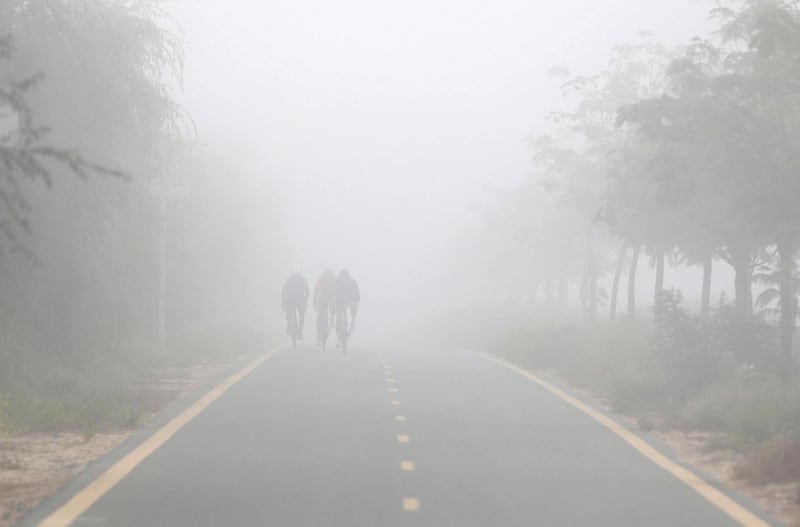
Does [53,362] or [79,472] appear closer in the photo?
[79,472]

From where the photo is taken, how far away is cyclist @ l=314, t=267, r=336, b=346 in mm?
29953

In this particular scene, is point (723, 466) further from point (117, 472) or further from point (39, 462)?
point (39, 462)

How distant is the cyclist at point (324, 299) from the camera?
30.0 metres

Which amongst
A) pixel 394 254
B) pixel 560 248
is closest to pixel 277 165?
pixel 560 248

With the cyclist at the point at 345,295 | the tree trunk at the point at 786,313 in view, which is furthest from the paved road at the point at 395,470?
the cyclist at the point at 345,295

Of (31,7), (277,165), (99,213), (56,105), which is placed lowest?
(99,213)

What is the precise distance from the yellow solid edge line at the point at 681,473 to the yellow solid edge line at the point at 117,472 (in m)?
4.42

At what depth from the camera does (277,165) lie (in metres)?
65.6

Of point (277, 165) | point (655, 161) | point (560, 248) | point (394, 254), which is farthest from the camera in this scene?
point (394, 254)

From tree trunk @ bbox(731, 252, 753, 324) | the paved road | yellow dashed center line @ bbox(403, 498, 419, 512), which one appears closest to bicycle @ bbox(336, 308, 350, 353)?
tree trunk @ bbox(731, 252, 753, 324)

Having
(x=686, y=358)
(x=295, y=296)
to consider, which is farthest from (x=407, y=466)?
(x=295, y=296)

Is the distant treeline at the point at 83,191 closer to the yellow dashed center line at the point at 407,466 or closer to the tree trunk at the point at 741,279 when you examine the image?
the yellow dashed center line at the point at 407,466

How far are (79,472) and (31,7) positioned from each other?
778 cm

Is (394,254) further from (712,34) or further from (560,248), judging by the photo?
(712,34)
